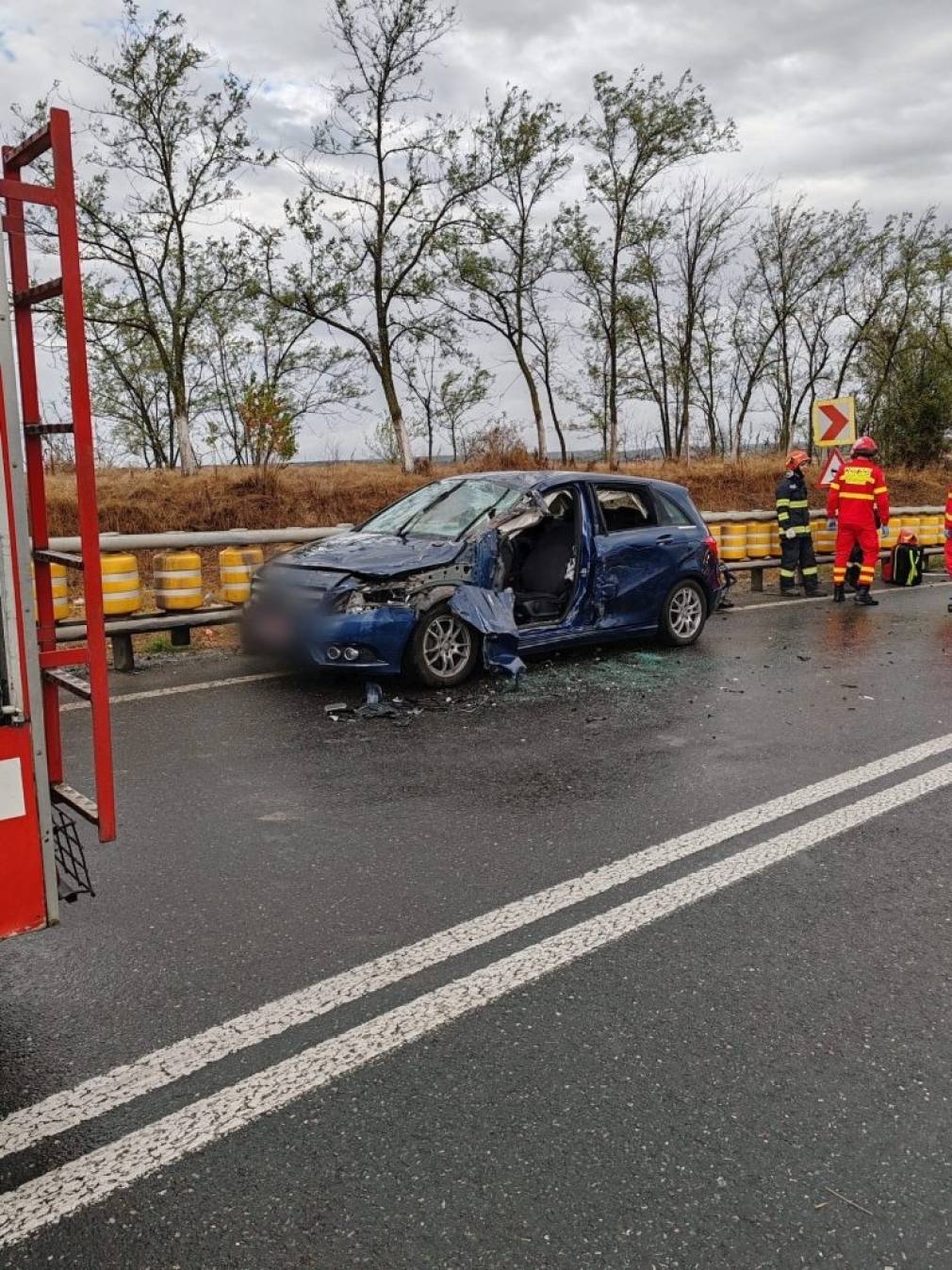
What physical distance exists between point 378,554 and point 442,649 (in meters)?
0.82

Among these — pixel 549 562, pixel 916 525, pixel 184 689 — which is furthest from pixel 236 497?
pixel 916 525

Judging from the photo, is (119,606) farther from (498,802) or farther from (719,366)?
(719,366)

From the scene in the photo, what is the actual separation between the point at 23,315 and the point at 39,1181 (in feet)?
7.40

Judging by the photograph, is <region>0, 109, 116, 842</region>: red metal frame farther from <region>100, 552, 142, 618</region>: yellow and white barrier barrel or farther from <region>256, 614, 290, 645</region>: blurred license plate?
<region>100, 552, 142, 618</region>: yellow and white barrier barrel

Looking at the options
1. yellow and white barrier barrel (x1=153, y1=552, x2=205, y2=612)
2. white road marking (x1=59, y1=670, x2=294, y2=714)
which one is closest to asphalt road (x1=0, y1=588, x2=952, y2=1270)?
white road marking (x1=59, y1=670, x2=294, y2=714)

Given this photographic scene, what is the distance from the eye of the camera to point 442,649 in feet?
23.0

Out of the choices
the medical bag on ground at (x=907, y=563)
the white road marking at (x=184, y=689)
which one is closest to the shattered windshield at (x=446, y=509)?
the white road marking at (x=184, y=689)

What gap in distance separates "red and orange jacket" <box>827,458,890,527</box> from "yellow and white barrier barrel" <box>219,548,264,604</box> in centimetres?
741

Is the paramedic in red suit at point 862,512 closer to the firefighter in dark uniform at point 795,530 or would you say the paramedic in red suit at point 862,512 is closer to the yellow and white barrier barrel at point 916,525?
the firefighter in dark uniform at point 795,530

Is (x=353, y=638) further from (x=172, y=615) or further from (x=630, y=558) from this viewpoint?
(x=630, y=558)

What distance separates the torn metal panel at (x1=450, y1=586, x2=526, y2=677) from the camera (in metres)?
7.04

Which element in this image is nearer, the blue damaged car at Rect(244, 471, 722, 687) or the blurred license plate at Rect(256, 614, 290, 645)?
the blue damaged car at Rect(244, 471, 722, 687)

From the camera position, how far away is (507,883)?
375 centimetres

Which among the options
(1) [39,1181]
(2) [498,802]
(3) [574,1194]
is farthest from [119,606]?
(3) [574,1194]
